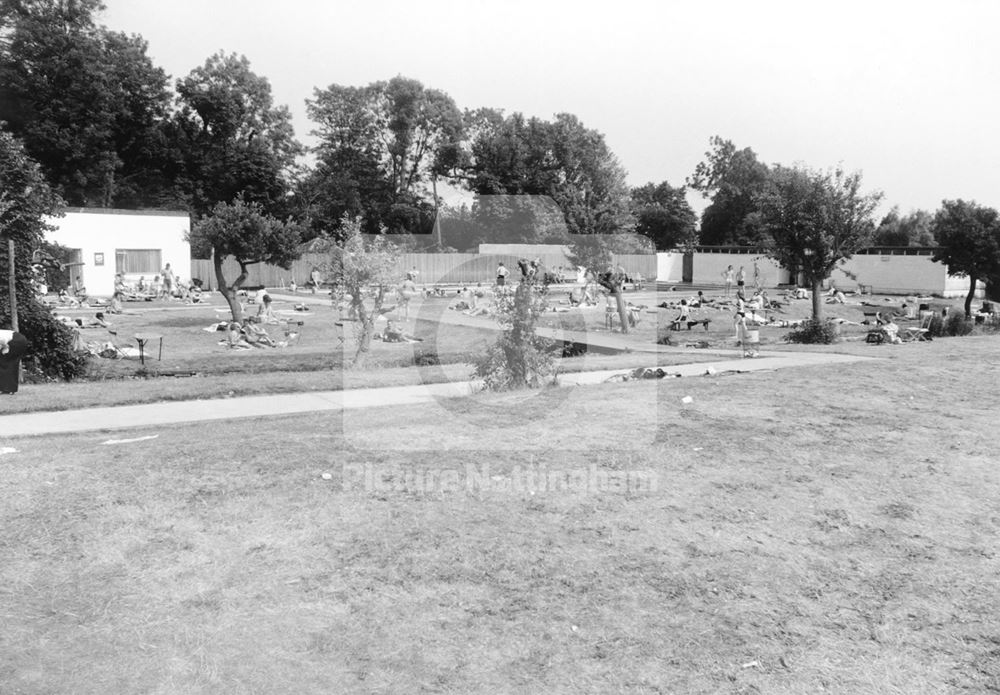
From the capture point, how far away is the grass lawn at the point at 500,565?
4.38m

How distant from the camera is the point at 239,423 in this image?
10.3 meters

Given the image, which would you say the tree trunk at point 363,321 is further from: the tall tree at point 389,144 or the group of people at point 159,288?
the tall tree at point 389,144

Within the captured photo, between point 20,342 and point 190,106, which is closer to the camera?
point 20,342

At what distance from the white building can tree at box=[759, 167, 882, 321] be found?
1103 inches

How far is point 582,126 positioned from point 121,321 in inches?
2161

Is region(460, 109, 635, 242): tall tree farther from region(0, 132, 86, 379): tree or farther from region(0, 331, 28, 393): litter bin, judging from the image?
region(0, 331, 28, 393): litter bin

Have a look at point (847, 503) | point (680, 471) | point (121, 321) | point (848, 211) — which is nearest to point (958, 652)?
point (847, 503)

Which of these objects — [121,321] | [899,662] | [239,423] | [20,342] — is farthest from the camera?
[121,321]

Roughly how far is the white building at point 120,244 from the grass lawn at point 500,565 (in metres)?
36.3

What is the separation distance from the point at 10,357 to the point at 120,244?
3397cm

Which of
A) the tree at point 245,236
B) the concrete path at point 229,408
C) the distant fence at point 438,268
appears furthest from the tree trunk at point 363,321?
the distant fence at point 438,268

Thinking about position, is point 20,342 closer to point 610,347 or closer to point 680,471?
point 680,471

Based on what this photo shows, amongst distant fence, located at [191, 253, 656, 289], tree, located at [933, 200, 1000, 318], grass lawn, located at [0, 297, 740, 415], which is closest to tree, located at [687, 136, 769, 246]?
distant fence, located at [191, 253, 656, 289]

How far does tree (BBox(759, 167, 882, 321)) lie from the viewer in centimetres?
2397
